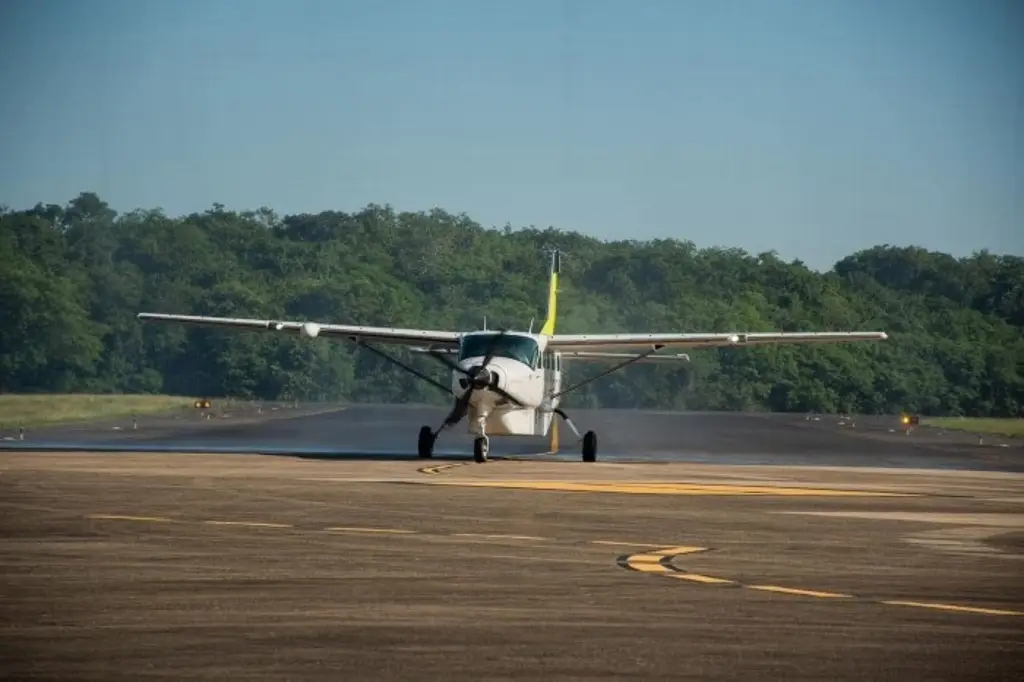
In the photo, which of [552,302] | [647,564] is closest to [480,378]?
[552,302]

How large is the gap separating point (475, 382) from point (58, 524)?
1894 cm

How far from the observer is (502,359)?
3872cm

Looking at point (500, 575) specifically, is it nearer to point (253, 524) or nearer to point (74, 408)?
point (253, 524)

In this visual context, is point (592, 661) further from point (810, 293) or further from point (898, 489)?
point (810, 293)

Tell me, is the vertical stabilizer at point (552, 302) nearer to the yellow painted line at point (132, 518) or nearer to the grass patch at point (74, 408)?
the grass patch at point (74, 408)

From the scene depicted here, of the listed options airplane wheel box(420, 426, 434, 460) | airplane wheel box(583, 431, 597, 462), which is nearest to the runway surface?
airplane wheel box(420, 426, 434, 460)

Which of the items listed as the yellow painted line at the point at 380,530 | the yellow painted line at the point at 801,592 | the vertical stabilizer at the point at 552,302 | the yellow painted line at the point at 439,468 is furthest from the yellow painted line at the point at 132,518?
the vertical stabilizer at the point at 552,302

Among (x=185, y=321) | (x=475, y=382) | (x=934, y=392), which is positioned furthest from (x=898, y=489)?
(x=934, y=392)

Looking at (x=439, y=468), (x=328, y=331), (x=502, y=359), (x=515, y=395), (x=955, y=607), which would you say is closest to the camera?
(x=955, y=607)

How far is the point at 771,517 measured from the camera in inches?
857

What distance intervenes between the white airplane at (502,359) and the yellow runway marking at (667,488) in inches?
316

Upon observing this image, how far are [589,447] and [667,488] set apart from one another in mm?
12127

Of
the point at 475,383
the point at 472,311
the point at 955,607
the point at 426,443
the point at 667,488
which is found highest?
the point at 472,311

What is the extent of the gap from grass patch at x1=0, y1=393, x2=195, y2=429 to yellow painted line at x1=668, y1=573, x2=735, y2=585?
1854 inches
